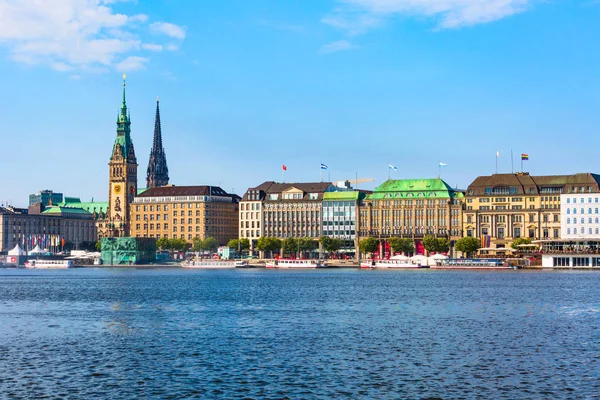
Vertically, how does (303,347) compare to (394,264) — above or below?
below

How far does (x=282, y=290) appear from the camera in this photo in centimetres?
10812

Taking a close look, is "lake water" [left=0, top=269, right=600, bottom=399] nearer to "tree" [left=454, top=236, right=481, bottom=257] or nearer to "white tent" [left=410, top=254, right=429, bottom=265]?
"white tent" [left=410, top=254, right=429, bottom=265]

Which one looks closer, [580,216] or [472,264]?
[472,264]

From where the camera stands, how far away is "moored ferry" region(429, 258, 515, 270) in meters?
182

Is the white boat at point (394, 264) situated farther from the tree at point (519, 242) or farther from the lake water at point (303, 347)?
the lake water at point (303, 347)

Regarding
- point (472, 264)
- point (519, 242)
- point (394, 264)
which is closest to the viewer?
point (472, 264)

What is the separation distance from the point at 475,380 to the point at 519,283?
80111 millimetres

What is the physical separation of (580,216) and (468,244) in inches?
878

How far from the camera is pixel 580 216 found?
638 ft

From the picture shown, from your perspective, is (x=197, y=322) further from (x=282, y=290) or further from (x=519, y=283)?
(x=519, y=283)

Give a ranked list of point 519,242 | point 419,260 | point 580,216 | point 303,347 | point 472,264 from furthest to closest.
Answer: point 419,260, point 580,216, point 519,242, point 472,264, point 303,347

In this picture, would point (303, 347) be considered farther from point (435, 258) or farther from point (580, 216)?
point (580, 216)

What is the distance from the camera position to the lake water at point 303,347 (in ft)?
135

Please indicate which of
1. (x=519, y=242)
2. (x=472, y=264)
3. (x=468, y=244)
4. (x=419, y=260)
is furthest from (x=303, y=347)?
(x=468, y=244)
